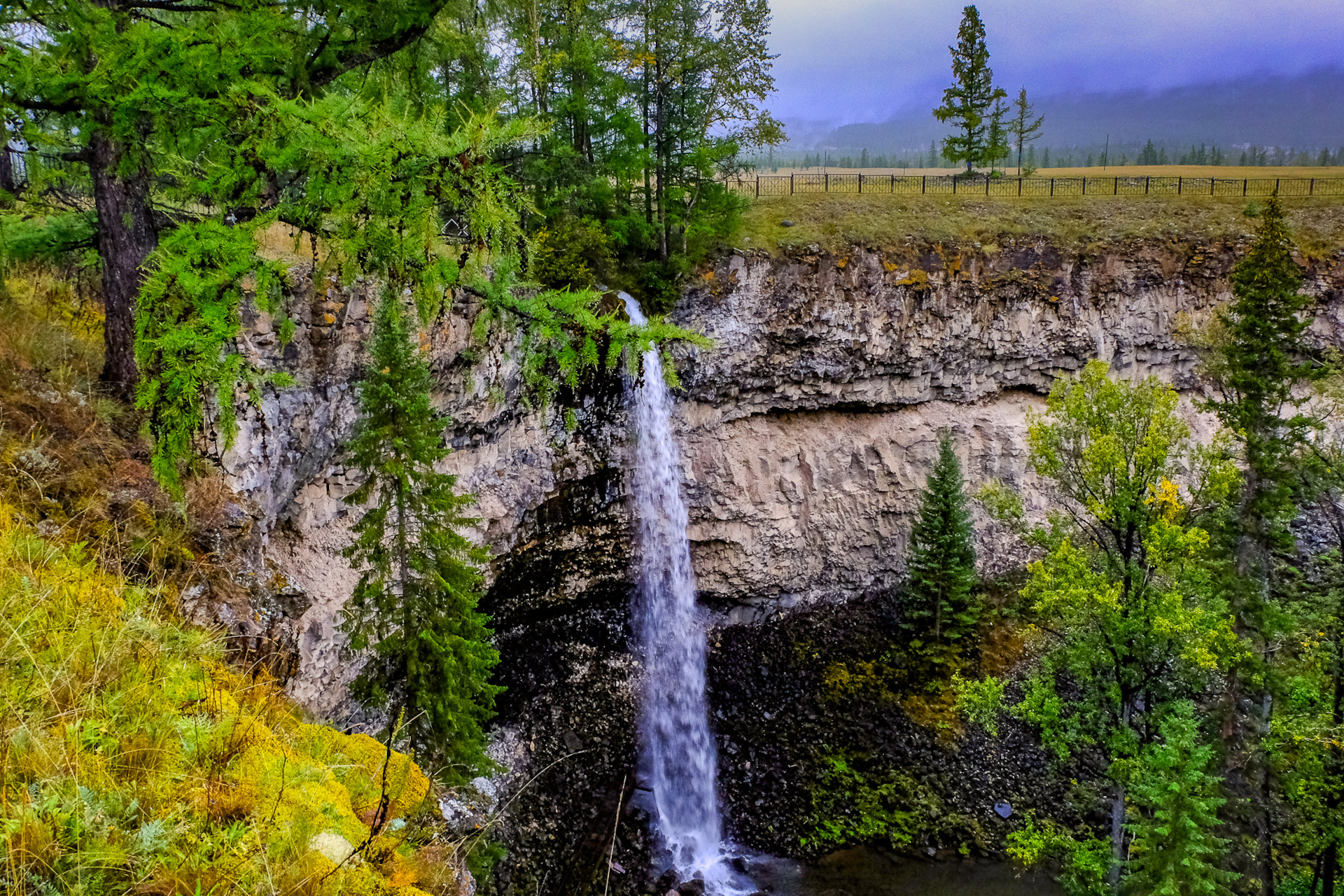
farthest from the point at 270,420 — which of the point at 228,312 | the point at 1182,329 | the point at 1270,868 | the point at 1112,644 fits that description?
the point at 1270,868

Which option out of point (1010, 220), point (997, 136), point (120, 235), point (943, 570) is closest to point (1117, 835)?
point (943, 570)

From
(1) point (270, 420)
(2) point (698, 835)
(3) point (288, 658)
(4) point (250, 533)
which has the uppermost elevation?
(1) point (270, 420)

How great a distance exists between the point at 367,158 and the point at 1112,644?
1289cm

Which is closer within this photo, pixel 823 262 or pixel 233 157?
pixel 233 157

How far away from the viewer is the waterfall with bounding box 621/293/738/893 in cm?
1655

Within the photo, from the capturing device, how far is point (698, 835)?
1608 centimetres

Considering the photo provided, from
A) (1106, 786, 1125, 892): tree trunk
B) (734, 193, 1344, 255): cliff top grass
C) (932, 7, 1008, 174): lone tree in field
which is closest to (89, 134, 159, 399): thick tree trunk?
(734, 193, 1344, 255): cliff top grass

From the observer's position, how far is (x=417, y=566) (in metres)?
10.3

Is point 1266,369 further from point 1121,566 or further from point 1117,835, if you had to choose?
point 1117,835

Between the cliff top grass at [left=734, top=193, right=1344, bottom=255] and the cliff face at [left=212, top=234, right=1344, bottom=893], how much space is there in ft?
1.91

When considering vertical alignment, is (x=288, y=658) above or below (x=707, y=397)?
below

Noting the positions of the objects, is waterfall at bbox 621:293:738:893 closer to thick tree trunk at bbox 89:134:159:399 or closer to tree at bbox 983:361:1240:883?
tree at bbox 983:361:1240:883

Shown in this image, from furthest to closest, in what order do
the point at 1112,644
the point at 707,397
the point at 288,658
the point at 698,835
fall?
1. the point at 707,397
2. the point at 698,835
3. the point at 1112,644
4. the point at 288,658

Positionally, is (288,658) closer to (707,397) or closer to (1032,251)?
(707,397)
